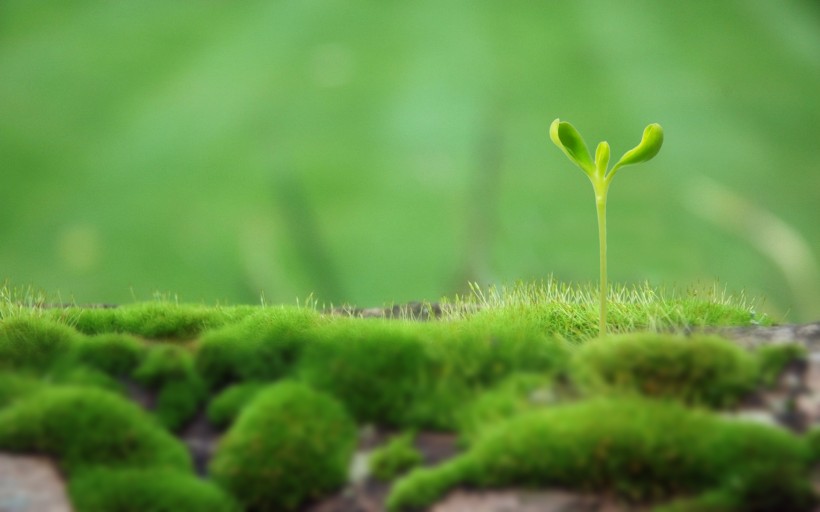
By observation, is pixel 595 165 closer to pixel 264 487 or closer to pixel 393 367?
pixel 393 367

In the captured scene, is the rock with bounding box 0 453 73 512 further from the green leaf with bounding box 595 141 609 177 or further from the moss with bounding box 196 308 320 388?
the green leaf with bounding box 595 141 609 177

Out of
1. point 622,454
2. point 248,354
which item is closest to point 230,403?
point 248,354

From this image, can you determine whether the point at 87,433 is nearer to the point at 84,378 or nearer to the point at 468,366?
the point at 84,378

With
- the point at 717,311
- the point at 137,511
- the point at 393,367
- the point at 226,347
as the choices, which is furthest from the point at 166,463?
the point at 717,311

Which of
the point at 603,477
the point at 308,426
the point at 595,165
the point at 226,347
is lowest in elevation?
the point at 603,477

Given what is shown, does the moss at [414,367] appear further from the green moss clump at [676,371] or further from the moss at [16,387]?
the moss at [16,387]
